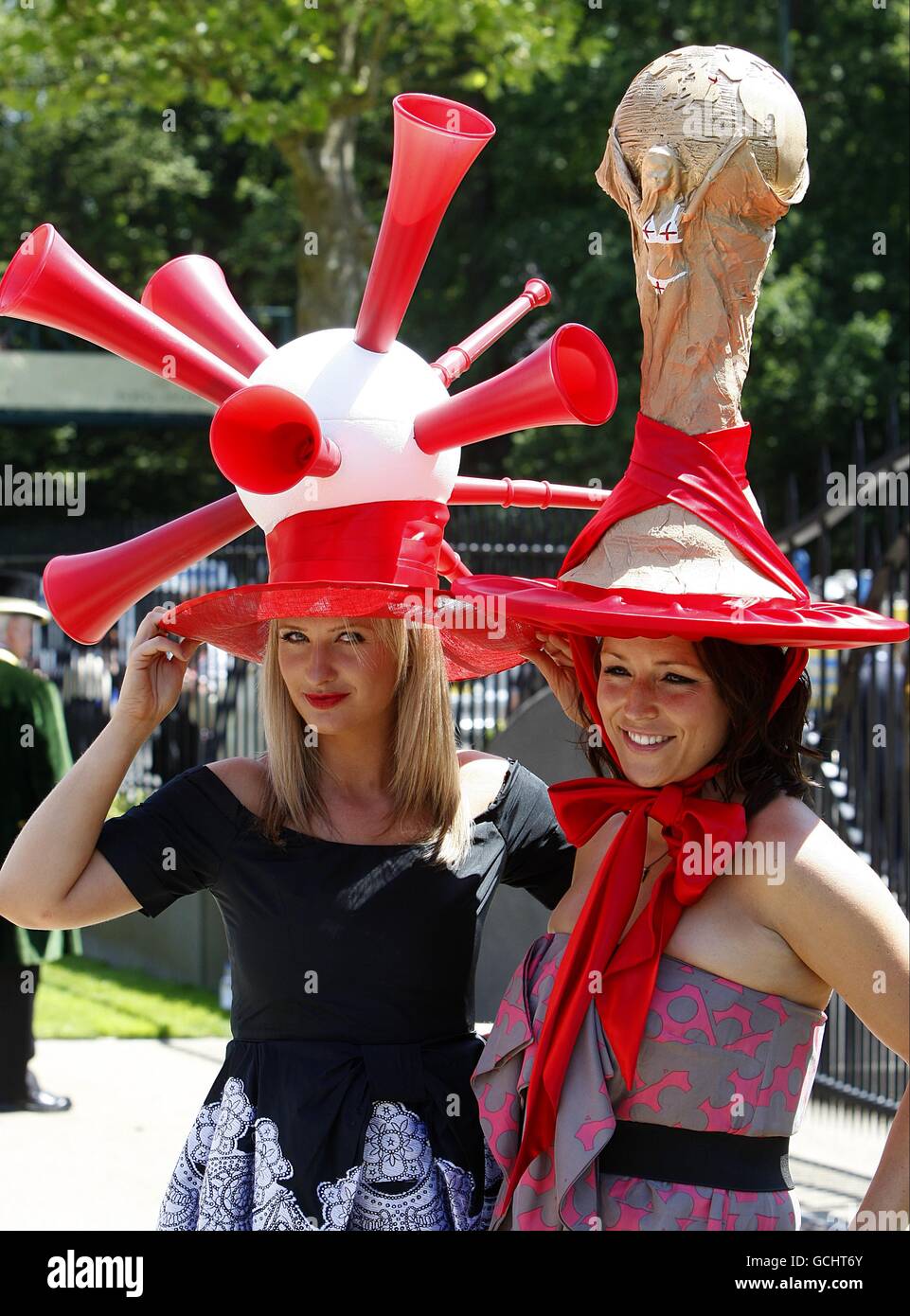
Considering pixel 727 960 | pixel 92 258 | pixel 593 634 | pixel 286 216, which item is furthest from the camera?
pixel 92 258

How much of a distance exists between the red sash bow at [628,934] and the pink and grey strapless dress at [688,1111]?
4 cm

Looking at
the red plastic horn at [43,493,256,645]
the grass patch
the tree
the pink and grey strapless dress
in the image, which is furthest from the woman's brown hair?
the tree

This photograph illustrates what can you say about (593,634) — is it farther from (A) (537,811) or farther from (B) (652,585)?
(A) (537,811)

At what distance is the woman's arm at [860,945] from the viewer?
6.73 ft

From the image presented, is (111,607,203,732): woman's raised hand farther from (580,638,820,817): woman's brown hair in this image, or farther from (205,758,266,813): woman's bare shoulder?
(580,638,820,817): woman's brown hair

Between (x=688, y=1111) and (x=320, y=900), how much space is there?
69 centimetres

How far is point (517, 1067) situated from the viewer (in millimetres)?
2383

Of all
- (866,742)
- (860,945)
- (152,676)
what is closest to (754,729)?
(860,945)

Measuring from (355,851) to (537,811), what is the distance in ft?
1.29

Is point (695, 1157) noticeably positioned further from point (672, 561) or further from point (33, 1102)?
point (33, 1102)

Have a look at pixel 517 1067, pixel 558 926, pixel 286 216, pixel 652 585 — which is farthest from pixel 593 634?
pixel 286 216

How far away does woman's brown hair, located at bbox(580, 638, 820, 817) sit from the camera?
229 centimetres

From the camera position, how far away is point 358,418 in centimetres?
252

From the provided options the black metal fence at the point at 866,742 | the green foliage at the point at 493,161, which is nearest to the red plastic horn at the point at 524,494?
the black metal fence at the point at 866,742
